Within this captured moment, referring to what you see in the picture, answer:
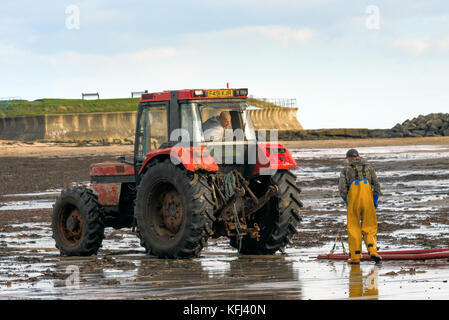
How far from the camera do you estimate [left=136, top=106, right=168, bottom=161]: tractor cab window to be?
12039mm

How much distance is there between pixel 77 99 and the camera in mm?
95000

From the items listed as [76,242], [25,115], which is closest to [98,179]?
[76,242]

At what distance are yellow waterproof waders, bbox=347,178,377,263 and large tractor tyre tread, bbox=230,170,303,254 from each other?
131 cm

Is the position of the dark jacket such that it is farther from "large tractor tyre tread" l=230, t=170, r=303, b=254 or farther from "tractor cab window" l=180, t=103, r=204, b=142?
"tractor cab window" l=180, t=103, r=204, b=142

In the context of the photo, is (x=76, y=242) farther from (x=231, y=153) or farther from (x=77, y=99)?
(x=77, y=99)

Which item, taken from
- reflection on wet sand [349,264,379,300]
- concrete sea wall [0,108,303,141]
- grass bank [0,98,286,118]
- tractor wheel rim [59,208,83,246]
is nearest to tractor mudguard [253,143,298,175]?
reflection on wet sand [349,264,379,300]

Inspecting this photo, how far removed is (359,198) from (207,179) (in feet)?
6.94

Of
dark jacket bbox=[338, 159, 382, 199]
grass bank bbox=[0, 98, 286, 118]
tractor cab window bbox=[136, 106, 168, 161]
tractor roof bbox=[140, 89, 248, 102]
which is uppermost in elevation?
grass bank bbox=[0, 98, 286, 118]

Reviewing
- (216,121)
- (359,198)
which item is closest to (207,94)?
(216,121)

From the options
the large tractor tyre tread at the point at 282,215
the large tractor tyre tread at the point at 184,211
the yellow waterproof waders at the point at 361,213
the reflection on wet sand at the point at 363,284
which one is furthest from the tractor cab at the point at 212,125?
the reflection on wet sand at the point at 363,284

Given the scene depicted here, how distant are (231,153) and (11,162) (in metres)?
33.1

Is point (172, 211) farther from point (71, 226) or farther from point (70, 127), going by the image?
point (70, 127)

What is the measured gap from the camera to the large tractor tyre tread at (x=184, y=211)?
10.8 m

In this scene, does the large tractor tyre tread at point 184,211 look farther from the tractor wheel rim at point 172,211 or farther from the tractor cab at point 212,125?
the tractor cab at point 212,125
